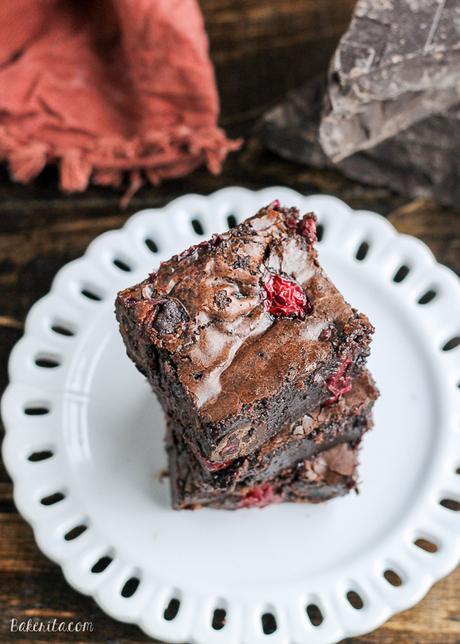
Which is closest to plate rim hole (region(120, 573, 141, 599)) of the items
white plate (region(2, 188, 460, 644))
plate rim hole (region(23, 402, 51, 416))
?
white plate (region(2, 188, 460, 644))

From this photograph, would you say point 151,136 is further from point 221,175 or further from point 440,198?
point 440,198

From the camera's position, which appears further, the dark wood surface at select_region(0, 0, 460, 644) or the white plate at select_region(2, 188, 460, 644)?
the dark wood surface at select_region(0, 0, 460, 644)

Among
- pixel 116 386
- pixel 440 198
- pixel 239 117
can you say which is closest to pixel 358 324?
pixel 116 386

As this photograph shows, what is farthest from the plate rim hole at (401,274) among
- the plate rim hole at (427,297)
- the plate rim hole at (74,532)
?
the plate rim hole at (74,532)

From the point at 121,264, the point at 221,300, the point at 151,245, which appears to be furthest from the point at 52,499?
the point at 221,300

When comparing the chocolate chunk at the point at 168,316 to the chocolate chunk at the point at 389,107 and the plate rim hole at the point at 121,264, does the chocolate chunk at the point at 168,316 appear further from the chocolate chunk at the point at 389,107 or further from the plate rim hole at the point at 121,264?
the chocolate chunk at the point at 389,107

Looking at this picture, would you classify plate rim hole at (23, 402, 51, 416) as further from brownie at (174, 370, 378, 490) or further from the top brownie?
the top brownie
